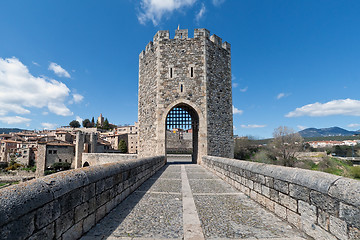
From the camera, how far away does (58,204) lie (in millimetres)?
1978

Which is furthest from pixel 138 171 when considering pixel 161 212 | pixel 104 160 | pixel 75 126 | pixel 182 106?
pixel 75 126

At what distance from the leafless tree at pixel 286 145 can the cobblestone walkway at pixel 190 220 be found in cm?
2914

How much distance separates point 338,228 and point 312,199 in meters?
0.42

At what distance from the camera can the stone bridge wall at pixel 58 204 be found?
4.77 feet

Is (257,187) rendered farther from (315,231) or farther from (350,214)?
(350,214)

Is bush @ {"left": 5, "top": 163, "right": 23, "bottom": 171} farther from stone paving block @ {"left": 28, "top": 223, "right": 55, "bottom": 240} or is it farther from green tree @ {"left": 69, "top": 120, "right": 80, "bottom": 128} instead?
stone paving block @ {"left": 28, "top": 223, "right": 55, "bottom": 240}

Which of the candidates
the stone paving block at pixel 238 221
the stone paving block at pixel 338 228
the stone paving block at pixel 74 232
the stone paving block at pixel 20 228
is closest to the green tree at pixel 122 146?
the stone paving block at pixel 238 221

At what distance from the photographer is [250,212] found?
340cm

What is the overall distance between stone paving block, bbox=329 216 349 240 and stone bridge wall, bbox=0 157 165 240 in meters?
2.95

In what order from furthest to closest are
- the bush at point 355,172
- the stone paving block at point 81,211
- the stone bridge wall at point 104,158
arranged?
the bush at point 355,172 < the stone bridge wall at point 104,158 < the stone paving block at point 81,211

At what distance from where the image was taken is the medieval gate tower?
12.4 m

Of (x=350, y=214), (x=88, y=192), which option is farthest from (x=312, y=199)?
(x=88, y=192)

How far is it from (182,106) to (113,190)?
10.6 meters

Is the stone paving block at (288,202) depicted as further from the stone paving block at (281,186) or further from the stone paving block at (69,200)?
the stone paving block at (69,200)
